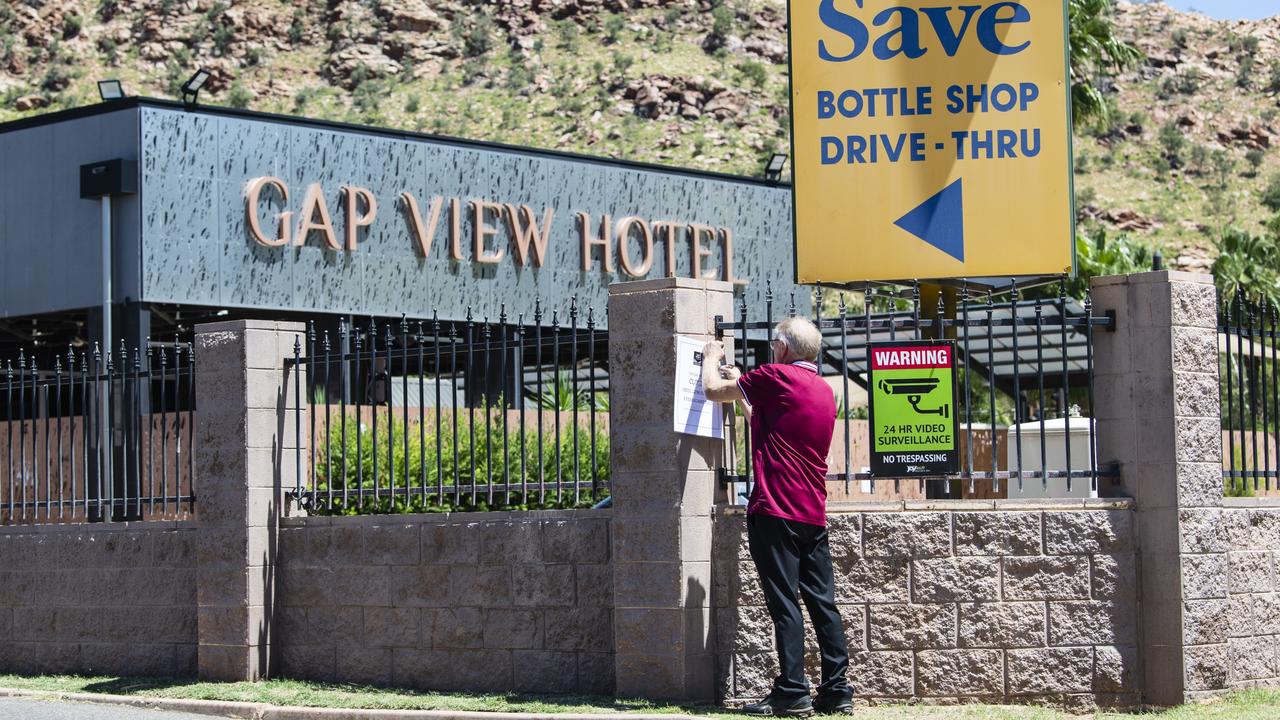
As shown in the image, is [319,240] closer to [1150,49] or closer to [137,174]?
[137,174]

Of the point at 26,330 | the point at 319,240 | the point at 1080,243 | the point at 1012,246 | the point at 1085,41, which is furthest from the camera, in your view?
the point at 1080,243

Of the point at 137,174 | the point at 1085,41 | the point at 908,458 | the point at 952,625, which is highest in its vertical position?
the point at 1085,41

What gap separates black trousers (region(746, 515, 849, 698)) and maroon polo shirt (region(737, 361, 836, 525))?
0.08m

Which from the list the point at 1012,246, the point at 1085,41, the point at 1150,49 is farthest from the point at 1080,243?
the point at 1150,49

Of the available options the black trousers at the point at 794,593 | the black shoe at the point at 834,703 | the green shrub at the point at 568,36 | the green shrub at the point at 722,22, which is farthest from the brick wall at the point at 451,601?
the green shrub at the point at 722,22

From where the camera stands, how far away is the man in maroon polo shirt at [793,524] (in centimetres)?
923

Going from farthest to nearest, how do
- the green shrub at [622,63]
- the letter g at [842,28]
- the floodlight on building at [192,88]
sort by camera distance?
the green shrub at [622,63] → the floodlight on building at [192,88] → the letter g at [842,28]

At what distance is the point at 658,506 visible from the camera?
9.94m

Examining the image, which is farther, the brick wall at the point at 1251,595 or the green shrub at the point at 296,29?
the green shrub at the point at 296,29

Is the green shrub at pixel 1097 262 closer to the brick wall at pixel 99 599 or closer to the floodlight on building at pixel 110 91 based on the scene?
the floodlight on building at pixel 110 91

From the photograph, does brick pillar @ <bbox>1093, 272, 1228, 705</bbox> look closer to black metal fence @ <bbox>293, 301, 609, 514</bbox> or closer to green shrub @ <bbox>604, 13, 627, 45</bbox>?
black metal fence @ <bbox>293, 301, 609, 514</bbox>

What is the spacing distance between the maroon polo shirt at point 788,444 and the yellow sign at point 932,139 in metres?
2.43

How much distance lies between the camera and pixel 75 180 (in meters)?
20.7

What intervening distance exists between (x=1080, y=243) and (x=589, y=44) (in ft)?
122
